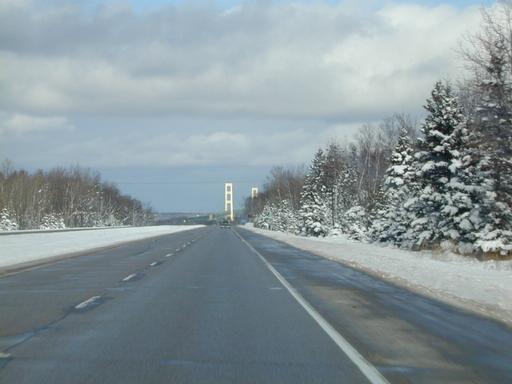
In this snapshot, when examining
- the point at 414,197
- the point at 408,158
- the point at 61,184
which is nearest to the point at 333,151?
the point at 408,158

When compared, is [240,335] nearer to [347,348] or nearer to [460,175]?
[347,348]

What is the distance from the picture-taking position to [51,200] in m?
143

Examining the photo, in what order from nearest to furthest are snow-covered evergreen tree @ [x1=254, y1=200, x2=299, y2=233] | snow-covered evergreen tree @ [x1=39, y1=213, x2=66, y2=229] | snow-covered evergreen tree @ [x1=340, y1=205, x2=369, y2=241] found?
1. snow-covered evergreen tree @ [x1=340, y1=205, x2=369, y2=241]
2. snow-covered evergreen tree @ [x1=254, y1=200, x2=299, y2=233]
3. snow-covered evergreen tree @ [x1=39, y1=213, x2=66, y2=229]

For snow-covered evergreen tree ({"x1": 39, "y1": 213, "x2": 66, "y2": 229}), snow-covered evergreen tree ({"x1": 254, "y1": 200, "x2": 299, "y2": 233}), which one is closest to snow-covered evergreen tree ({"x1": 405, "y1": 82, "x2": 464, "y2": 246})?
snow-covered evergreen tree ({"x1": 254, "y1": 200, "x2": 299, "y2": 233})

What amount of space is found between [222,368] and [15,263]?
70.5 feet

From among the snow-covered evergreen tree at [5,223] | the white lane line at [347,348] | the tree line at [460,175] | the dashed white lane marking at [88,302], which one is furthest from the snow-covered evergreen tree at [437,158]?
the snow-covered evergreen tree at [5,223]

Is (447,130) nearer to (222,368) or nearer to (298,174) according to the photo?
(222,368)

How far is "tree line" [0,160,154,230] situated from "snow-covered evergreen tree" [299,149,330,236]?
46.1 m

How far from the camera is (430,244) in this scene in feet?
130

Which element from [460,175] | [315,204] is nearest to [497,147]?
[460,175]

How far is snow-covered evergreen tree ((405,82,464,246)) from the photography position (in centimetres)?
3731

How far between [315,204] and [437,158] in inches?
1834

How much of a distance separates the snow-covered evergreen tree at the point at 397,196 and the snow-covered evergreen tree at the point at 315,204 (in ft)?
100

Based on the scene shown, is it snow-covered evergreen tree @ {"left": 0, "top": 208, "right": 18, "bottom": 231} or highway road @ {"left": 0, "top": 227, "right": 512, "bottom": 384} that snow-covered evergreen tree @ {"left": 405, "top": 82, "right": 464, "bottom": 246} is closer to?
highway road @ {"left": 0, "top": 227, "right": 512, "bottom": 384}
